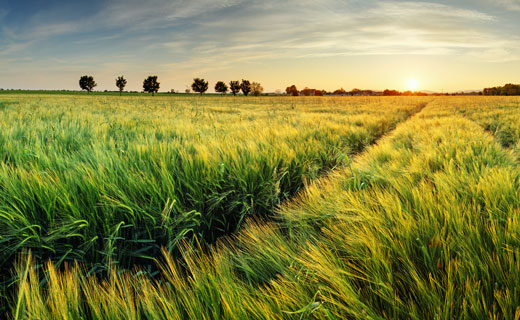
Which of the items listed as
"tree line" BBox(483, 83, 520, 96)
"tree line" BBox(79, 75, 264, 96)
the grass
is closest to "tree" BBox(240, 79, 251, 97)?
"tree line" BBox(79, 75, 264, 96)

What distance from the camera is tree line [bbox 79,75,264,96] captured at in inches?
3851

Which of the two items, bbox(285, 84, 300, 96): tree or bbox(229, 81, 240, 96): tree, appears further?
bbox(285, 84, 300, 96): tree

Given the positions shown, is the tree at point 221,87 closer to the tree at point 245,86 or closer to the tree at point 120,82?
the tree at point 245,86

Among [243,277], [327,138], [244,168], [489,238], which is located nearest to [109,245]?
[243,277]

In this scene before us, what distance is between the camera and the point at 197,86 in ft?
340

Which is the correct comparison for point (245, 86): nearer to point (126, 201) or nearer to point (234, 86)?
point (234, 86)

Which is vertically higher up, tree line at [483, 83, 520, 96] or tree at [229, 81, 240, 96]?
tree at [229, 81, 240, 96]

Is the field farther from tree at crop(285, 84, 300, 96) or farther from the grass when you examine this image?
tree at crop(285, 84, 300, 96)

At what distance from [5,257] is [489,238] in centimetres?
215

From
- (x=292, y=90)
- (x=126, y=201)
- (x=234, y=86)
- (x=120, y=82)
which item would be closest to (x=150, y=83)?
(x=120, y=82)

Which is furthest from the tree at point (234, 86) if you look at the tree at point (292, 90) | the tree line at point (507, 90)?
the tree line at point (507, 90)

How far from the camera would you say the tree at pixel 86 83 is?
332ft

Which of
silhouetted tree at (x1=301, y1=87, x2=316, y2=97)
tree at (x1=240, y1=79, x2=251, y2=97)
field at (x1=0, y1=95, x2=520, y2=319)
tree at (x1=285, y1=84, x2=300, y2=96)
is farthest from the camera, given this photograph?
silhouetted tree at (x1=301, y1=87, x2=316, y2=97)

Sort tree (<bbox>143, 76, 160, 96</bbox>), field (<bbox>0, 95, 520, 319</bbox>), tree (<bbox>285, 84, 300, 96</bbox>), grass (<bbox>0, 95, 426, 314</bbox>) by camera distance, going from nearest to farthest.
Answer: field (<bbox>0, 95, 520, 319</bbox>)
grass (<bbox>0, 95, 426, 314</bbox>)
tree (<bbox>143, 76, 160, 96</bbox>)
tree (<bbox>285, 84, 300, 96</bbox>)
